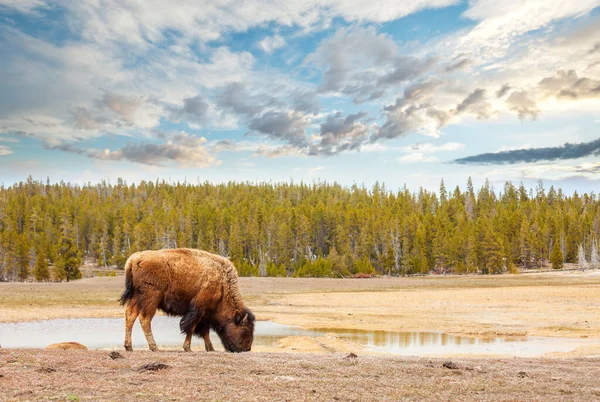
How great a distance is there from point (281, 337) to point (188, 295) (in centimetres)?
1304

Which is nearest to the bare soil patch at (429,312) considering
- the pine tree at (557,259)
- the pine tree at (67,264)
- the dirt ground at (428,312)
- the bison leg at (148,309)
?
the dirt ground at (428,312)

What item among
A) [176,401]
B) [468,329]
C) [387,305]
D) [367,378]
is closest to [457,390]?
[367,378]

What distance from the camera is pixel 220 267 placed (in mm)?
16281

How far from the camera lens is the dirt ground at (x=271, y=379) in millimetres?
8891

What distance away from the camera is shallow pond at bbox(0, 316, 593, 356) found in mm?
23109

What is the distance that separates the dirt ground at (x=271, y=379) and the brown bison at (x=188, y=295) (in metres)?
1.89

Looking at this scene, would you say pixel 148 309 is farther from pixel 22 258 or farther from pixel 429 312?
pixel 22 258

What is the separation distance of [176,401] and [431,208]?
187 metres

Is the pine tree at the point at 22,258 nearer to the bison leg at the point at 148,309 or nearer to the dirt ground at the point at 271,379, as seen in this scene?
the bison leg at the point at 148,309

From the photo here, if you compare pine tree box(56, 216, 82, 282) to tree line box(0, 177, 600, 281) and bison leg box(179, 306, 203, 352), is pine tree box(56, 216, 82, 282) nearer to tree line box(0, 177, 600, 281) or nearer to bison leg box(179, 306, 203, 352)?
tree line box(0, 177, 600, 281)

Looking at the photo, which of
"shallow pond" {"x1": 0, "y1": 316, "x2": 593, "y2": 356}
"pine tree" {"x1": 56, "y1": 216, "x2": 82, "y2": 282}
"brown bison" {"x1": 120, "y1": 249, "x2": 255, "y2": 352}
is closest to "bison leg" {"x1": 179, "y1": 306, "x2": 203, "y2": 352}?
"brown bison" {"x1": 120, "y1": 249, "x2": 255, "y2": 352}

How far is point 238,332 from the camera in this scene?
53.3 feet

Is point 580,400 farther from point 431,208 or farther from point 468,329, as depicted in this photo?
point 431,208

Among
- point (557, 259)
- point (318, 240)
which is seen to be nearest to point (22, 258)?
point (318, 240)
